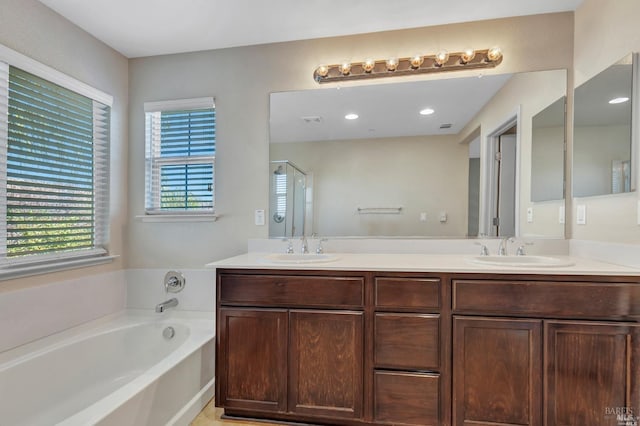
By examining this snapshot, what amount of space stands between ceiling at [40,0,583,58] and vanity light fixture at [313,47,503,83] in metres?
0.22

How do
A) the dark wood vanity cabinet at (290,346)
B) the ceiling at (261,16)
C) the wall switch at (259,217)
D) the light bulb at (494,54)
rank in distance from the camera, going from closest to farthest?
the dark wood vanity cabinet at (290,346) < the ceiling at (261,16) < the light bulb at (494,54) < the wall switch at (259,217)

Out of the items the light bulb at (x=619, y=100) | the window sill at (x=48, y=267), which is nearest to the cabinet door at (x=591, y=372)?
the light bulb at (x=619, y=100)

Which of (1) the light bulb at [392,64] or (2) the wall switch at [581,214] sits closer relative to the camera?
(2) the wall switch at [581,214]

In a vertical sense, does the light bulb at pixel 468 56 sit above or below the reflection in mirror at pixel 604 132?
above

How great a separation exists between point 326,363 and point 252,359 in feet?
1.41

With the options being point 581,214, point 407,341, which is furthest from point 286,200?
point 581,214

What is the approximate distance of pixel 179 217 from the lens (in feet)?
8.32

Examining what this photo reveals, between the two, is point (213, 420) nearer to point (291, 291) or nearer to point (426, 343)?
point (291, 291)

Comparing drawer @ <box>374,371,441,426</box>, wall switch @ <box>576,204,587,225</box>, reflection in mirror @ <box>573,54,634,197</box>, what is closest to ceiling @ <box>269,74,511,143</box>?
reflection in mirror @ <box>573,54,634,197</box>

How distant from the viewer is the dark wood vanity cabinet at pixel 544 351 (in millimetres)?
1491

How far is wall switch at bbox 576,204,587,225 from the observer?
1.95 meters

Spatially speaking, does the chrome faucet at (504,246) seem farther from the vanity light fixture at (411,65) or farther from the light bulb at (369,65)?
the light bulb at (369,65)

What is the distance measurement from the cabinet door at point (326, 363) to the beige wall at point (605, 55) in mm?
1454

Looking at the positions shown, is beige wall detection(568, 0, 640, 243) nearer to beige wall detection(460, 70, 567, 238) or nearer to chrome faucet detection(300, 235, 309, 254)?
beige wall detection(460, 70, 567, 238)
